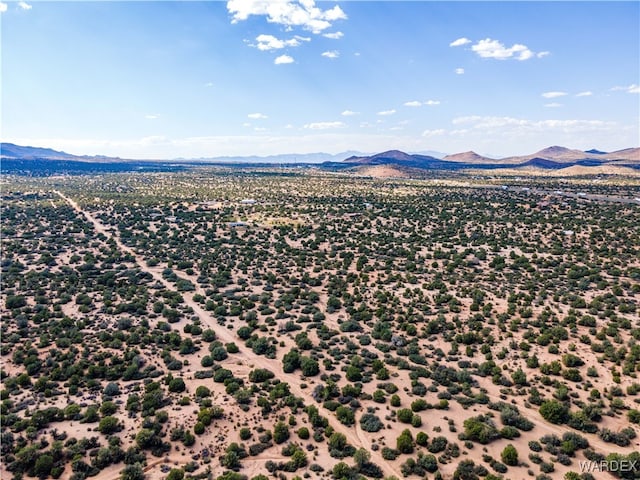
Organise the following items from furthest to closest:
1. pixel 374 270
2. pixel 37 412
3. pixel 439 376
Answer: pixel 374 270 → pixel 439 376 → pixel 37 412

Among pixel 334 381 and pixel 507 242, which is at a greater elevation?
pixel 507 242

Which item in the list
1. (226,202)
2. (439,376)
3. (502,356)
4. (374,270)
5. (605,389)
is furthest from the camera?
→ (226,202)

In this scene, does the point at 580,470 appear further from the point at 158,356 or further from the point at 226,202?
the point at 226,202

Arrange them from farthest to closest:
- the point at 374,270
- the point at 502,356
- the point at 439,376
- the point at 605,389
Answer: the point at 374,270 < the point at 502,356 < the point at 439,376 < the point at 605,389

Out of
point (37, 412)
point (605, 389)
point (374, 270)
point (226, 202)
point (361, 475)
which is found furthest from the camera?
point (226, 202)

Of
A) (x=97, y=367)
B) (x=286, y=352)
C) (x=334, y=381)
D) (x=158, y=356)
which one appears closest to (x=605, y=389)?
(x=334, y=381)

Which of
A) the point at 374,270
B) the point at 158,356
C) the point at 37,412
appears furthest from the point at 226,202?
the point at 37,412

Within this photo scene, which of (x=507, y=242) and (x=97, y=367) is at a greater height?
(x=507, y=242)

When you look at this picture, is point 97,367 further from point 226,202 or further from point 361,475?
point 226,202

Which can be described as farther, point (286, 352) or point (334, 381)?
point (286, 352)
